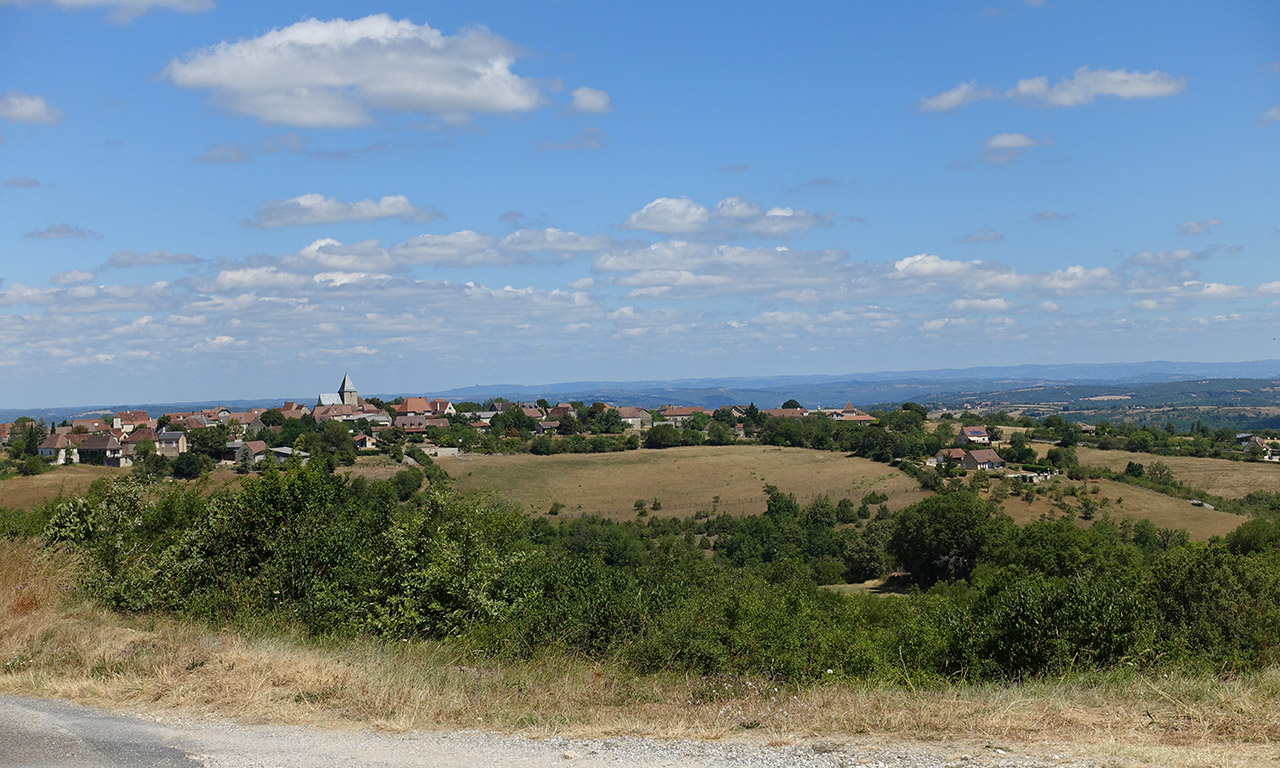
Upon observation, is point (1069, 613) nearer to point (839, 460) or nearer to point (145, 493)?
point (145, 493)

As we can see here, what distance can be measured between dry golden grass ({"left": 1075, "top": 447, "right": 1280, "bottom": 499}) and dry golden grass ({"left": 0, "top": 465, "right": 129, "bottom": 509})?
8187 centimetres

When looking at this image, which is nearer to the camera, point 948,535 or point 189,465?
point 948,535

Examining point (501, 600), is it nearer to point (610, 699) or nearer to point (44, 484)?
point (610, 699)

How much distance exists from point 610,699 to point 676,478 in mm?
78754

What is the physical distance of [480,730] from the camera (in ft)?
22.9

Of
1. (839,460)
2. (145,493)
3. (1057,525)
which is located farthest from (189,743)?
(839,460)

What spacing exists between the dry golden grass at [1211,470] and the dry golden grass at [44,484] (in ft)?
269

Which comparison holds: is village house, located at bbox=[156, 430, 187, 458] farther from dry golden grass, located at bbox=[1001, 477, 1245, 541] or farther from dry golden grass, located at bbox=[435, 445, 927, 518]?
dry golden grass, located at bbox=[1001, 477, 1245, 541]

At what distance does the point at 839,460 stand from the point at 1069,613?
85.4 meters

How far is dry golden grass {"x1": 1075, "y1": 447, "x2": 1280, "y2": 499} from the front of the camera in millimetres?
72975

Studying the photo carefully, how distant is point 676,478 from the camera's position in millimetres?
86312

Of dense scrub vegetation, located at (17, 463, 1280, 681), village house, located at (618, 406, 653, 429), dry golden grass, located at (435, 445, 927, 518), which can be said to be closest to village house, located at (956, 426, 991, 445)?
dry golden grass, located at (435, 445, 927, 518)

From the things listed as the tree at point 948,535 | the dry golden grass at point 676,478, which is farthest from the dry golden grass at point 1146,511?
the dry golden grass at point 676,478

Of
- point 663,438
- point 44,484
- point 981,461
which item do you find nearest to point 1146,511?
point 981,461
